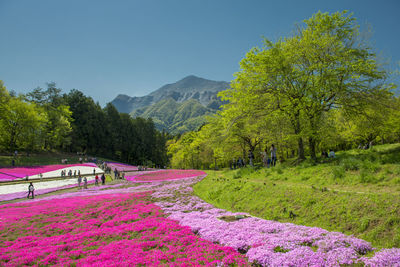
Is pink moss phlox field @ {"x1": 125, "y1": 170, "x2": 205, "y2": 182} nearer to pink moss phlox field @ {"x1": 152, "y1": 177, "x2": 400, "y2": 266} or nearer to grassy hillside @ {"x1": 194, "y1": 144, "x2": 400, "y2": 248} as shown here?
grassy hillside @ {"x1": 194, "y1": 144, "x2": 400, "y2": 248}

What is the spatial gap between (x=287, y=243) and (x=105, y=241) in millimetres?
8617

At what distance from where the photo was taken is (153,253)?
8195mm

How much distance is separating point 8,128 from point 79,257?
238 ft

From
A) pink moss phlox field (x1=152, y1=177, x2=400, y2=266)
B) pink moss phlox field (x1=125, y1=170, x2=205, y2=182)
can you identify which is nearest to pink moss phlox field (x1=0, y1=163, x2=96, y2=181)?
pink moss phlox field (x1=125, y1=170, x2=205, y2=182)

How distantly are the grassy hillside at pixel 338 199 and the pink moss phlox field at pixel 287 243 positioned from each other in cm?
93

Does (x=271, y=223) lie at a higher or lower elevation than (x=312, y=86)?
lower

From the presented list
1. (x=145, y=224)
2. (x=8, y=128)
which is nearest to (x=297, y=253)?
(x=145, y=224)

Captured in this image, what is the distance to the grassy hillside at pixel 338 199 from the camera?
23.8ft

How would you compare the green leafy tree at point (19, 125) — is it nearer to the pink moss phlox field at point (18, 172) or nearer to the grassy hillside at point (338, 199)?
the pink moss phlox field at point (18, 172)

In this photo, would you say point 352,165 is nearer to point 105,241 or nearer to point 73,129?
point 105,241

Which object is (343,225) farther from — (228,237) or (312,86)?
(312,86)

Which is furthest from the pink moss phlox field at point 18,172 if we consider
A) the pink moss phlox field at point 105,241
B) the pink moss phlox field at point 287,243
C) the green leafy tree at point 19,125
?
the pink moss phlox field at point 287,243

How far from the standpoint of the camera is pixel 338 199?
9.09 meters

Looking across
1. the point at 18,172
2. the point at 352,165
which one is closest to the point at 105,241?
the point at 352,165
